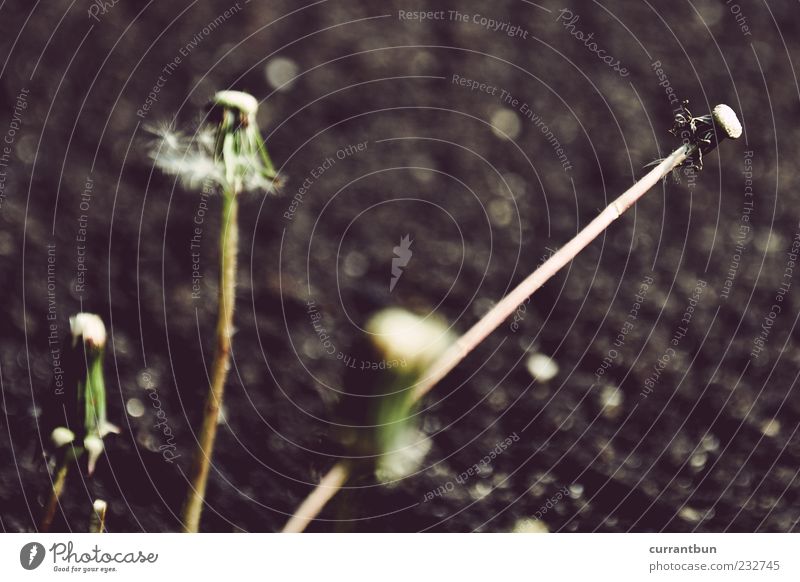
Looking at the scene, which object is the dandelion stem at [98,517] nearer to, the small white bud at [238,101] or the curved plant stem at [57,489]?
the curved plant stem at [57,489]

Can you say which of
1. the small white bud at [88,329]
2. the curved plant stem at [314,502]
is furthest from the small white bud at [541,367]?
the small white bud at [88,329]

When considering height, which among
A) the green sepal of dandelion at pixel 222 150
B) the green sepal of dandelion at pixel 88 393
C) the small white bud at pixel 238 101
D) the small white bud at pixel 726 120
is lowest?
the green sepal of dandelion at pixel 88 393

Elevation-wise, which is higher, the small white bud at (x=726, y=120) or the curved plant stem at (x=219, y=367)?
the small white bud at (x=726, y=120)

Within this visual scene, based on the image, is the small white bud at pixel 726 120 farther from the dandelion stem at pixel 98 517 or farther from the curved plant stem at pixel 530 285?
the dandelion stem at pixel 98 517

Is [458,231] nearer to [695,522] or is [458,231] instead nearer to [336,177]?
[336,177]

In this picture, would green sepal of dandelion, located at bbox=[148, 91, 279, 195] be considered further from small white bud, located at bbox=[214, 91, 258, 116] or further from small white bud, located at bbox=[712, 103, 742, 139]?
small white bud, located at bbox=[712, 103, 742, 139]

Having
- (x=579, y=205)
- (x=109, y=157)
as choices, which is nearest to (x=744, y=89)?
(x=579, y=205)

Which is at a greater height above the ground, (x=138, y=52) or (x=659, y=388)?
(x=138, y=52)
